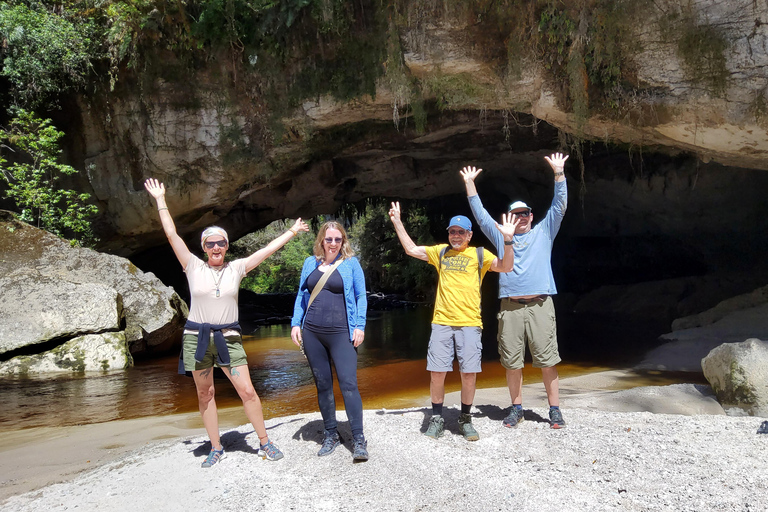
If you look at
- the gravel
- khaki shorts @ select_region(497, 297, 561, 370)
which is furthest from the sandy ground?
khaki shorts @ select_region(497, 297, 561, 370)

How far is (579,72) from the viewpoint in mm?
7445

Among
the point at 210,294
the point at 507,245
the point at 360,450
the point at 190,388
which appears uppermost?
the point at 507,245

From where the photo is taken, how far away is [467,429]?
404 cm

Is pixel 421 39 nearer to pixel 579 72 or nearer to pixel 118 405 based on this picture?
pixel 579 72

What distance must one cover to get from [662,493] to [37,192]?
1124 cm

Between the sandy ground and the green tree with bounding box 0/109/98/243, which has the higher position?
the green tree with bounding box 0/109/98/243

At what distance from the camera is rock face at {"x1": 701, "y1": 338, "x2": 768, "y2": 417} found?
487 centimetres

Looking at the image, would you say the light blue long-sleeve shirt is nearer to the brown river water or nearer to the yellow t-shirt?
the yellow t-shirt

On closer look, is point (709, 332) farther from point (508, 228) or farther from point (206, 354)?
point (206, 354)

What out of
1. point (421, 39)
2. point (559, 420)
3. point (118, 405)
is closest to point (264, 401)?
point (118, 405)

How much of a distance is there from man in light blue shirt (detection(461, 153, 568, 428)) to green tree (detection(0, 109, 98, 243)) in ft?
30.3

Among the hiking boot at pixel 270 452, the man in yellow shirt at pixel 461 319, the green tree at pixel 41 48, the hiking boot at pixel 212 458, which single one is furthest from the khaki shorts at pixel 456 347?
the green tree at pixel 41 48

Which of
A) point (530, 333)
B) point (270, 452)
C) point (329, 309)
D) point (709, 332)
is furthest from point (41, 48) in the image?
point (709, 332)

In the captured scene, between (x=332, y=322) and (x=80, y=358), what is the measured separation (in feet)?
20.8
